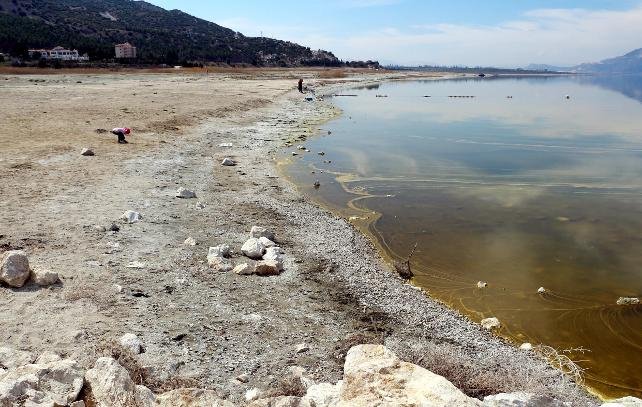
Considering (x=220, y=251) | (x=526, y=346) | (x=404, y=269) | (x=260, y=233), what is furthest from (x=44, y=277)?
(x=526, y=346)

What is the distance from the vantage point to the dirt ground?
7195 millimetres

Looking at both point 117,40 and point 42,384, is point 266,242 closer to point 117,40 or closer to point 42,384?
point 42,384

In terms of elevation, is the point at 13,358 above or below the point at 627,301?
above

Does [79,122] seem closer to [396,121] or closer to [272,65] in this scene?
[396,121]

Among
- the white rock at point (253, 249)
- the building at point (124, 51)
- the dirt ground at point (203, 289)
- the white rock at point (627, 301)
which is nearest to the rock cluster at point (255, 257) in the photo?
the white rock at point (253, 249)

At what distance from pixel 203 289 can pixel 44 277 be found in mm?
2762

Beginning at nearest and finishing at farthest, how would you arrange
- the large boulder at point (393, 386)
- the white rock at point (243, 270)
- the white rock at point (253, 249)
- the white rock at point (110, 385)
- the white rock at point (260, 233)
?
the large boulder at point (393, 386) < the white rock at point (110, 385) < the white rock at point (243, 270) < the white rock at point (253, 249) < the white rock at point (260, 233)

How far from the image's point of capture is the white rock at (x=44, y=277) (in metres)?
8.58

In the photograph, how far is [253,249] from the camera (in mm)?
11062

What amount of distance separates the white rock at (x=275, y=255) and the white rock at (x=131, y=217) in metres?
3.78

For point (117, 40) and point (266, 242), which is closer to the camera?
point (266, 242)

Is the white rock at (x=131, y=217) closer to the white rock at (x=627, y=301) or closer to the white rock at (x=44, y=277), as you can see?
the white rock at (x=44, y=277)

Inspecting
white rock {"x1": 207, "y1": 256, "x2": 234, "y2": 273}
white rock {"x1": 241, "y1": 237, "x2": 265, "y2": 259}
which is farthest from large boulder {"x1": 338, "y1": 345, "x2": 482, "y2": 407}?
white rock {"x1": 241, "y1": 237, "x2": 265, "y2": 259}

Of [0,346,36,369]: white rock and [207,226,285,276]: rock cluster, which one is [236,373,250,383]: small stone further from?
[207,226,285,276]: rock cluster
